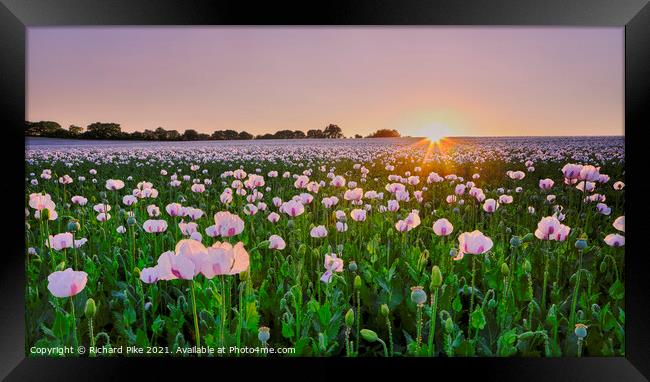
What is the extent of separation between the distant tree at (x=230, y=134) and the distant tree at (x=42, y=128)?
764 mm

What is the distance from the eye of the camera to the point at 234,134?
108 inches

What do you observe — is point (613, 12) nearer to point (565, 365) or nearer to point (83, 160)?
point (565, 365)

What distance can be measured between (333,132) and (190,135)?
2.33ft

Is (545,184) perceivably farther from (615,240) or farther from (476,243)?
(476,243)

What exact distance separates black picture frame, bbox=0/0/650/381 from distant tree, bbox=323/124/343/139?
51 cm

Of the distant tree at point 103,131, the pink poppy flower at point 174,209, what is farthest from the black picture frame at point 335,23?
the pink poppy flower at point 174,209

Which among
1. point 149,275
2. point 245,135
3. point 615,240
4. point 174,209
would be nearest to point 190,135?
point 245,135

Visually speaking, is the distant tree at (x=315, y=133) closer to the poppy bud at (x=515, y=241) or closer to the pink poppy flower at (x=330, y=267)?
the pink poppy flower at (x=330, y=267)

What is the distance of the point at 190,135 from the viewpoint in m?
2.71

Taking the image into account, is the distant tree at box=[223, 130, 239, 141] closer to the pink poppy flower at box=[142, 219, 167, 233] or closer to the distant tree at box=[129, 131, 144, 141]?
the distant tree at box=[129, 131, 144, 141]

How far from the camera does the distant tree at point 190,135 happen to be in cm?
270

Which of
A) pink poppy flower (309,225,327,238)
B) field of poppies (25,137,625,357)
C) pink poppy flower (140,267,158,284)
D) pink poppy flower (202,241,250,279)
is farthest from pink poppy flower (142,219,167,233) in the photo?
pink poppy flower (202,241,250,279)
